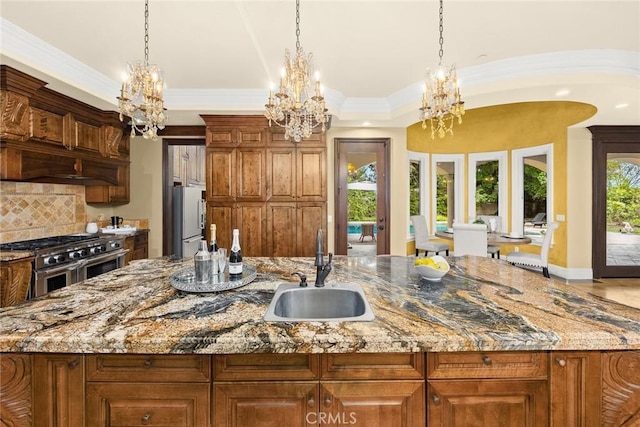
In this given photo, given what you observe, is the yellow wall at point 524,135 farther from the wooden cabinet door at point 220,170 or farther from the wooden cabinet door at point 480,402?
the wooden cabinet door at point 480,402

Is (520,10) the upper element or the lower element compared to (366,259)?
upper

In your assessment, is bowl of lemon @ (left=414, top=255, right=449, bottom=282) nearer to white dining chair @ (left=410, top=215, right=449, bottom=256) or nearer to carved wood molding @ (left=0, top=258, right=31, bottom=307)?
carved wood molding @ (left=0, top=258, right=31, bottom=307)

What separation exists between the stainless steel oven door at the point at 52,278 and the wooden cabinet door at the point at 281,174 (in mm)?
2274

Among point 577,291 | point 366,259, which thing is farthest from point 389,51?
point 577,291

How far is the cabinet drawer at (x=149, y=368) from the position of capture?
116 cm

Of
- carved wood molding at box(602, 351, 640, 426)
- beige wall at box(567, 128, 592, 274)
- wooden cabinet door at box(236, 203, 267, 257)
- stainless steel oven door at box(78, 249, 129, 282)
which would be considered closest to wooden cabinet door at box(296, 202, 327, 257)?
wooden cabinet door at box(236, 203, 267, 257)

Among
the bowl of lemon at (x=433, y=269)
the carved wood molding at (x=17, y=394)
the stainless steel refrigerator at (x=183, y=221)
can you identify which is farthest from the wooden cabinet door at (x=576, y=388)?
the stainless steel refrigerator at (x=183, y=221)

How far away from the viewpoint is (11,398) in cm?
114

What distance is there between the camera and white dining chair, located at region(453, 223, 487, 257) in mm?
4172

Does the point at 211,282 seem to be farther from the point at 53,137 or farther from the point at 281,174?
the point at 53,137

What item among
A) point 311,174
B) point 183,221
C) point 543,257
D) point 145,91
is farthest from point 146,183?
point 543,257

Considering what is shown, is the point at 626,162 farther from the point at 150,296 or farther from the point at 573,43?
the point at 150,296

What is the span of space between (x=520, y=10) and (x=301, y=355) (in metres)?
2.92

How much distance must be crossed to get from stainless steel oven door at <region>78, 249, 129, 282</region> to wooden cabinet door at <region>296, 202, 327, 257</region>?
7.37 feet
